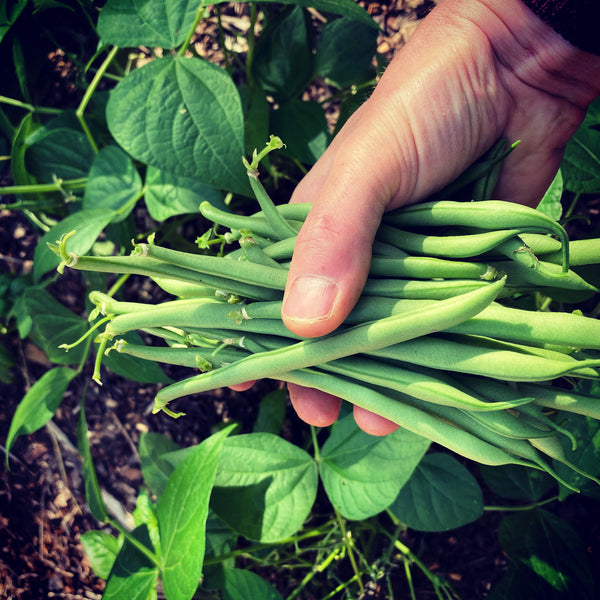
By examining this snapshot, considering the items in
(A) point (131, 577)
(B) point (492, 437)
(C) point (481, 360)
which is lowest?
(A) point (131, 577)

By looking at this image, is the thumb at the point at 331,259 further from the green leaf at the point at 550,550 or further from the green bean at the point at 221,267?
the green leaf at the point at 550,550

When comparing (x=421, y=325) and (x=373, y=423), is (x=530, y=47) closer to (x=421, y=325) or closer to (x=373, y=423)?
(x=421, y=325)

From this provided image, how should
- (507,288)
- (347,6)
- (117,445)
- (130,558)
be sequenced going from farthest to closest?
(117,445)
(130,558)
(347,6)
(507,288)

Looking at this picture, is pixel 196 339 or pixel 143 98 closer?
pixel 196 339

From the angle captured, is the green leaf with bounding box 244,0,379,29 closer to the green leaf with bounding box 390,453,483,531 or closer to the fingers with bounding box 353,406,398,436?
the fingers with bounding box 353,406,398,436

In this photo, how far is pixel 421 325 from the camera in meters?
0.99

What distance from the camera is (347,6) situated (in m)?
1.31

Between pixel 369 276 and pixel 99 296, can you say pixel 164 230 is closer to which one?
pixel 99 296

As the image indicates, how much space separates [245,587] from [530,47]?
1918 mm

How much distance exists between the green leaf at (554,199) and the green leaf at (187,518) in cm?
118

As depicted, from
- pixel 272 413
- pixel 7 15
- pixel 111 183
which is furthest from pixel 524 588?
pixel 7 15

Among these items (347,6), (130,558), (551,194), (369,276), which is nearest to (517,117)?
(551,194)

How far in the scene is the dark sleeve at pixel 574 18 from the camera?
1.23m

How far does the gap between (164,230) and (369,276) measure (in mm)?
1151
